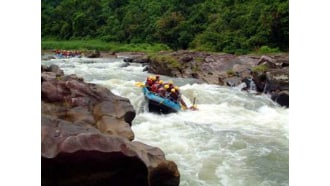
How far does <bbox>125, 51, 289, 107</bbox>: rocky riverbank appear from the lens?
6684mm

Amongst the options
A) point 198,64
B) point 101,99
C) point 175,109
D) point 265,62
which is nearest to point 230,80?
point 265,62

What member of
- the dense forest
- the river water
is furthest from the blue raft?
the dense forest

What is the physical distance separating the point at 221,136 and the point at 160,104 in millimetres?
1176

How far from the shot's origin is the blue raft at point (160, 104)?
5102 millimetres

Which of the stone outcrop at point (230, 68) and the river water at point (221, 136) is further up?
the stone outcrop at point (230, 68)

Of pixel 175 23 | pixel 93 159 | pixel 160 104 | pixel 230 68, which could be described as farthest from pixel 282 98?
pixel 175 23

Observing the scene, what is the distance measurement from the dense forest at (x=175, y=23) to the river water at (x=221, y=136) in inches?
81.7

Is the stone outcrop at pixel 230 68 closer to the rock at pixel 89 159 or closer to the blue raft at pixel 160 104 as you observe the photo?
the blue raft at pixel 160 104

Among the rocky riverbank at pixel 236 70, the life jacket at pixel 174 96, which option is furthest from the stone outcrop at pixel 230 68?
the life jacket at pixel 174 96

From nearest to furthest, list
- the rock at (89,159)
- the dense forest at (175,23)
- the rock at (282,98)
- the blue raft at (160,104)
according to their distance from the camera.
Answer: the rock at (89,159) → the blue raft at (160,104) → the rock at (282,98) → the dense forest at (175,23)

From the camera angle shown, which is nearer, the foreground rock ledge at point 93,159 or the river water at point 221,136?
the foreground rock ledge at point 93,159

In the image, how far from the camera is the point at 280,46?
7762mm

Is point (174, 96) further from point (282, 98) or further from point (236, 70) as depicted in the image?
point (236, 70)

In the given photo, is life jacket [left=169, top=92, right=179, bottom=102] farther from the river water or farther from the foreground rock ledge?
the foreground rock ledge
